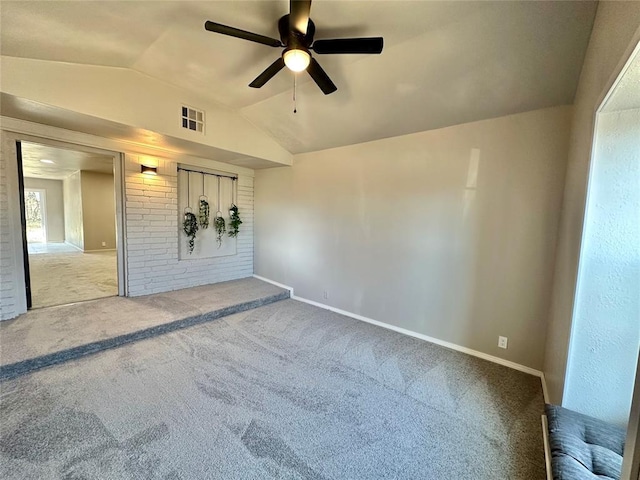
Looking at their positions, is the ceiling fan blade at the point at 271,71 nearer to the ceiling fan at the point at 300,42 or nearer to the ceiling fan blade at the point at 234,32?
the ceiling fan at the point at 300,42

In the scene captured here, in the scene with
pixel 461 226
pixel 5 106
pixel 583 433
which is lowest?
pixel 583 433

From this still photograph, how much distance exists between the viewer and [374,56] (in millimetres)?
2520

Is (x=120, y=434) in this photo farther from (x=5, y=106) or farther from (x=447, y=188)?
(x=447, y=188)

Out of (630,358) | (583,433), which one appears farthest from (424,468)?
(630,358)

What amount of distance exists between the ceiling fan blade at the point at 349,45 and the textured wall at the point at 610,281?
4.79ft

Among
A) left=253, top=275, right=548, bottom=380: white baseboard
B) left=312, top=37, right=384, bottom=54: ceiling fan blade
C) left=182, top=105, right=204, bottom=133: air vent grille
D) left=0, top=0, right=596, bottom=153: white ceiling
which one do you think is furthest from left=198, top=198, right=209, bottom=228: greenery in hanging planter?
left=312, top=37, right=384, bottom=54: ceiling fan blade

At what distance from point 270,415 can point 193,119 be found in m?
3.50

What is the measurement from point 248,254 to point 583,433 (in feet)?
16.8

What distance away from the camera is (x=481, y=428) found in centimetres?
200

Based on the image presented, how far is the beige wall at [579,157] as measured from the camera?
4.32 ft

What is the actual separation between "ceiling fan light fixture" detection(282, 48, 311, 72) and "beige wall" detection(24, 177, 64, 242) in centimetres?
1162

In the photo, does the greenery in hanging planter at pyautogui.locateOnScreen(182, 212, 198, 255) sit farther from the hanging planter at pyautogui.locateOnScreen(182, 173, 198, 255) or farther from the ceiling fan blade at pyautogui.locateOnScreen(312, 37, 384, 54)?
the ceiling fan blade at pyautogui.locateOnScreen(312, 37, 384, 54)

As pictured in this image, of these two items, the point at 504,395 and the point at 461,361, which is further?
the point at 461,361

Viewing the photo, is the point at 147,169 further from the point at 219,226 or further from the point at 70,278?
the point at 70,278
